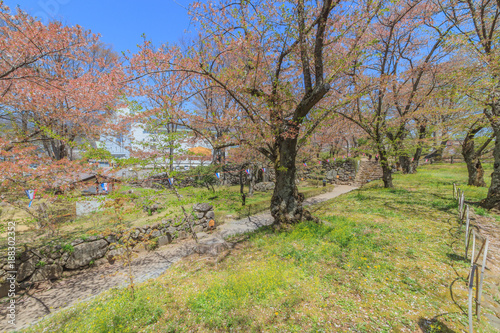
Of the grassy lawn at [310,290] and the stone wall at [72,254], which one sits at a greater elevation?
the grassy lawn at [310,290]

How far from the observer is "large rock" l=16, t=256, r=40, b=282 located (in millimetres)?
5639

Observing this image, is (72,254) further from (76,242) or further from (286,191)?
(286,191)

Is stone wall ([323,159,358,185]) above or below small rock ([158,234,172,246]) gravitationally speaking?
above

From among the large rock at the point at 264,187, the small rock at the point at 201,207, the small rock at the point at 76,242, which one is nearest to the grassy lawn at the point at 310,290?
the small rock at the point at 76,242

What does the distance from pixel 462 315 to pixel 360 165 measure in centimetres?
2090

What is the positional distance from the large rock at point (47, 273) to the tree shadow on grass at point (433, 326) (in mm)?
10010

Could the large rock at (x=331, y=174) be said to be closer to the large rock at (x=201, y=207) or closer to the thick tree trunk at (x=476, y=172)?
the thick tree trunk at (x=476, y=172)

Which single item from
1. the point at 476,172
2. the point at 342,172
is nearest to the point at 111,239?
the point at 476,172

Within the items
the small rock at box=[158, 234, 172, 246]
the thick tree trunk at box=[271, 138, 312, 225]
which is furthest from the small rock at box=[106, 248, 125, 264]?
the thick tree trunk at box=[271, 138, 312, 225]

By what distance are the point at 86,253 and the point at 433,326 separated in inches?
390

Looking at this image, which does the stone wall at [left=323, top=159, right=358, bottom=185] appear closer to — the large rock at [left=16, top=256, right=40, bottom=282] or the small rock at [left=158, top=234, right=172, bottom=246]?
the small rock at [left=158, top=234, right=172, bottom=246]

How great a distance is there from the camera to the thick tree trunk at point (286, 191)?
21.4 feet

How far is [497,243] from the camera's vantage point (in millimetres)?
4672

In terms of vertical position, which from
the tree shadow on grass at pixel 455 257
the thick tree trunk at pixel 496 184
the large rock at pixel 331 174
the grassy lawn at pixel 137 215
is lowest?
the grassy lawn at pixel 137 215
